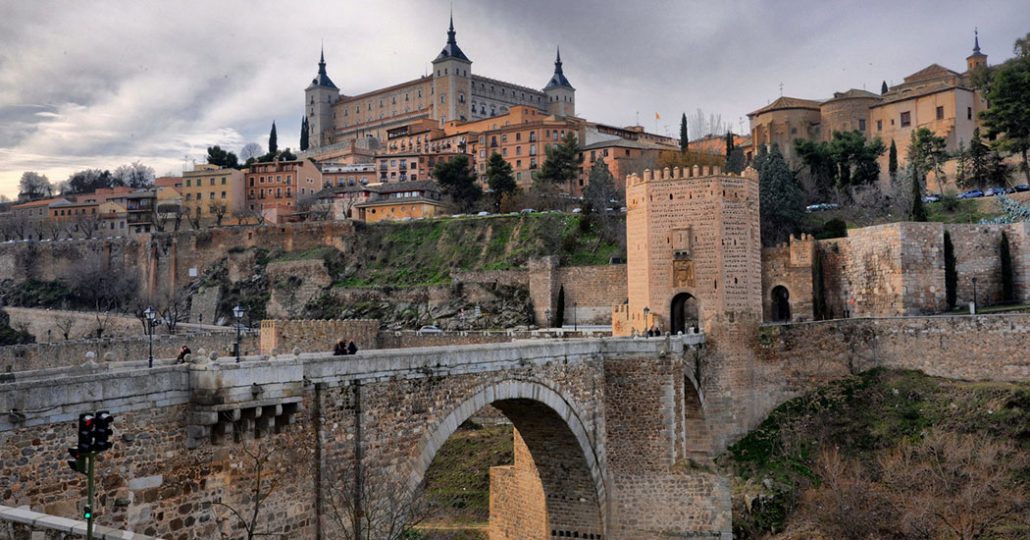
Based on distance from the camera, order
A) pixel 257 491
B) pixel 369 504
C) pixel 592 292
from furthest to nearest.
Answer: pixel 592 292
pixel 369 504
pixel 257 491

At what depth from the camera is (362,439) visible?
14.9 meters

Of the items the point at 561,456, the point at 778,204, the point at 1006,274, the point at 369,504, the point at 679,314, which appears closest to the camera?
the point at 369,504

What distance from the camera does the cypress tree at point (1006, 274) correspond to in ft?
113

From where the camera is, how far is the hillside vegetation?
23.2 m

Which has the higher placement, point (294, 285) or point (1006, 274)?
point (294, 285)

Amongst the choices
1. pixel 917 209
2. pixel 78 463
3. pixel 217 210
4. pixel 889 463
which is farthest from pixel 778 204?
pixel 217 210

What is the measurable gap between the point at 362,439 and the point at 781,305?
2852 centimetres

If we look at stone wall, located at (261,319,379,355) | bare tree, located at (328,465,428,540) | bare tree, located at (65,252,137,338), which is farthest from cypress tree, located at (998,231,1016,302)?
bare tree, located at (65,252,137,338)

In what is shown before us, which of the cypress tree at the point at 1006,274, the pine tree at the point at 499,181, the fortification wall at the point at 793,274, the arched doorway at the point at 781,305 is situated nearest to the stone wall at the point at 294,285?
the pine tree at the point at 499,181

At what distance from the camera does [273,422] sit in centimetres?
1341

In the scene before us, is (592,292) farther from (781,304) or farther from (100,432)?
(100,432)

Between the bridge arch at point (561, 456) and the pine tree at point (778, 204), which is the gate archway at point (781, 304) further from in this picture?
the bridge arch at point (561, 456)

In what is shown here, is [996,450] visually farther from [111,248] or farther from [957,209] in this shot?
[111,248]

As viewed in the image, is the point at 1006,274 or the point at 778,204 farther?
the point at 778,204
